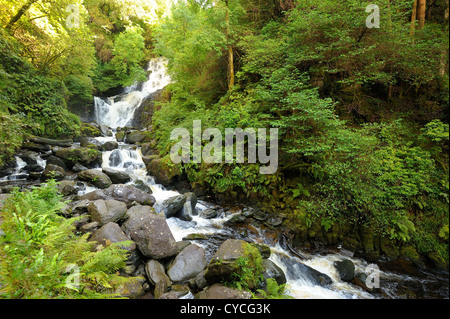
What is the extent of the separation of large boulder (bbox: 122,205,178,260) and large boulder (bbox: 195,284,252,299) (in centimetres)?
131

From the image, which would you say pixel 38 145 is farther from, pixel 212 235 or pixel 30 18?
pixel 212 235

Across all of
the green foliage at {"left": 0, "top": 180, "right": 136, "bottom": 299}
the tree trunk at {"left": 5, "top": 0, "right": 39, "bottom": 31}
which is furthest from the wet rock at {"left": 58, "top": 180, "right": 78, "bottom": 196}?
the tree trunk at {"left": 5, "top": 0, "right": 39, "bottom": 31}

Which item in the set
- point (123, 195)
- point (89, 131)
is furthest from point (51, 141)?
point (123, 195)

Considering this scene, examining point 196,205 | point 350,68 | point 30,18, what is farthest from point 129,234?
point 30,18

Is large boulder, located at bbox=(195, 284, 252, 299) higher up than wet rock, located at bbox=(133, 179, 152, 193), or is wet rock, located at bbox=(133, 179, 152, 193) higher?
wet rock, located at bbox=(133, 179, 152, 193)

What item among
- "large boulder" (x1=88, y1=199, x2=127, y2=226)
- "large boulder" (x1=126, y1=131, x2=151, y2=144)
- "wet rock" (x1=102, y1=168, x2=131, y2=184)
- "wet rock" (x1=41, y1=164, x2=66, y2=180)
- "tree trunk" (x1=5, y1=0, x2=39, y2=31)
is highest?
"tree trunk" (x1=5, y1=0, x2=39, y2=31)

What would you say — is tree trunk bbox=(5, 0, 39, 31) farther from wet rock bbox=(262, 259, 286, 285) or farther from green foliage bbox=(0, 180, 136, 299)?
wet rock bbox=(262, 259, 286, 285)

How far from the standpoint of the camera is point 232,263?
359 centimetres

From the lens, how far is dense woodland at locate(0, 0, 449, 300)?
5023 millimetres

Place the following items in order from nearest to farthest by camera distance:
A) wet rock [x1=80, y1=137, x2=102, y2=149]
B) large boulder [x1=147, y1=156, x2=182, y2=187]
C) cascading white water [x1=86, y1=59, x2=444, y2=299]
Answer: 1. cascading white water [x1=86, y1=59, x2=444, y2=299]
2. large boulder [x1=147, y1=156, x2=182, y2=187]
3. wet rock [x1=80, y1=137, x2=102, y2=149]

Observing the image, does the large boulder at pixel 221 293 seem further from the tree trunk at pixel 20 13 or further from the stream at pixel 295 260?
the tree trunk at pixel 20 13

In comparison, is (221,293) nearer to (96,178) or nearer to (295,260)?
(295,260)

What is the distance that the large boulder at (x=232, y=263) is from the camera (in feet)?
11.7
